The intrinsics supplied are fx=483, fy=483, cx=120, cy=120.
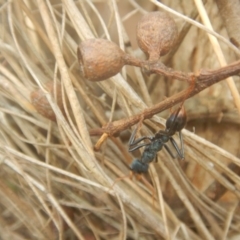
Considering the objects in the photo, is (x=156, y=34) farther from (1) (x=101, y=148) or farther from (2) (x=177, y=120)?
(1) (x=101, y=148)

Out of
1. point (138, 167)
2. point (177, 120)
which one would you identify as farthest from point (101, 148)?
point (177, 120)

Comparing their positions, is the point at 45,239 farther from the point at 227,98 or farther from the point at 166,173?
the point at 227,98

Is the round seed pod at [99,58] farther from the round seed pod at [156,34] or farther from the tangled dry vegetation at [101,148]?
the tangled dry vegetation at [101,148]

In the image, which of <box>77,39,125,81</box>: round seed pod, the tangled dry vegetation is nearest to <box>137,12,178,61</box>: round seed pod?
<box>77,39,125,81</box>: round seed pod

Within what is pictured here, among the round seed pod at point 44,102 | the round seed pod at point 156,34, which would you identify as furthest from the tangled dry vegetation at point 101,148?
the round seed pod at point 156,34

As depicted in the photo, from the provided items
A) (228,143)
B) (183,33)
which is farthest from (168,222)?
(183,33)

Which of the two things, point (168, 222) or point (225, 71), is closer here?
point (225, 71)
